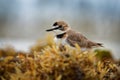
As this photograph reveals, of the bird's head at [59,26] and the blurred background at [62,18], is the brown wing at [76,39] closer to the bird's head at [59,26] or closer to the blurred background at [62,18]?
the bird's head at [59,26]

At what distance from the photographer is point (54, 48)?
4371 millimetres

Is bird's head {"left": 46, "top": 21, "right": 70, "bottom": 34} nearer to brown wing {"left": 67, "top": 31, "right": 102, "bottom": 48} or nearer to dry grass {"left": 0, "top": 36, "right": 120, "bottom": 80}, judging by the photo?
brown wing {"left": 67, "top": 31, "right": 102, "bottom": 48}

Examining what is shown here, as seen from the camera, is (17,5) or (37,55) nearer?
(37,55)

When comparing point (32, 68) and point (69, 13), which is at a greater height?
point (32, 68)

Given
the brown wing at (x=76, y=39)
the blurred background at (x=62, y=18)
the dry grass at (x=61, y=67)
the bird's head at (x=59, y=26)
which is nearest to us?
the dry grass at (x=61, y=67)

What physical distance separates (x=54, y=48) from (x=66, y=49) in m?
0.09

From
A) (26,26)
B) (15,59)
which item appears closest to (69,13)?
(26,26)

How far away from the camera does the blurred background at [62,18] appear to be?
2130 centimetres

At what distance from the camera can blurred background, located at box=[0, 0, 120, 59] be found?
838 inches

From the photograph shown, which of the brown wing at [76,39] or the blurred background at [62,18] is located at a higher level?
the brown wing at [76,39]

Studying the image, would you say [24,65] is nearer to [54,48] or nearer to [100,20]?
[54,48]

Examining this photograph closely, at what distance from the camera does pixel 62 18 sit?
23.9 m

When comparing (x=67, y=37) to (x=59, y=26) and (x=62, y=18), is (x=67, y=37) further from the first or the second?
(x=62, y=18)

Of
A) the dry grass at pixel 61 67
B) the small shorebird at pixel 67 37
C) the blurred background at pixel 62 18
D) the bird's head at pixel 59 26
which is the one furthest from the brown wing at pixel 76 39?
the blurred background at pixel 62 18
